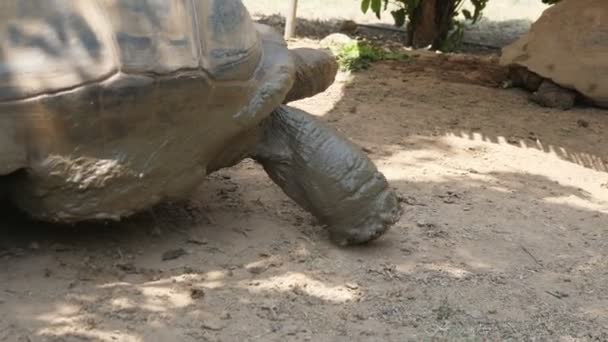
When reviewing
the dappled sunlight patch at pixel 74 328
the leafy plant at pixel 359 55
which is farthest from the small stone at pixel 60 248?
the leafy plant at pixel 359 55

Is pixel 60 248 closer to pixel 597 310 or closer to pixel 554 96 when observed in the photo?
pixel 597 310

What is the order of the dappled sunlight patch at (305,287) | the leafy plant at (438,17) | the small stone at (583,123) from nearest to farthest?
1. the dappled sunlight patch at (305,287)
2. the small stone at (583,123)
3. the leafy plant at (438,17)

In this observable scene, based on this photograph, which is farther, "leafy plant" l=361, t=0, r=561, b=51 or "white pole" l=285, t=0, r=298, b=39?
"leafy plant" l=361, t=0, r=561, b=51

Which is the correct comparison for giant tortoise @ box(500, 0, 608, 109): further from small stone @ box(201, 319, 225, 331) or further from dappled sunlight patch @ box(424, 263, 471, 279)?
small stone @ box(201, 319, 225, 331)

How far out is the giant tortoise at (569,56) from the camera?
7.18 metres

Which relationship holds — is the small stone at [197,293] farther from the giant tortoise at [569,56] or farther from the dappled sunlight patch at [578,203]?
the giant tortoise at [569,56]

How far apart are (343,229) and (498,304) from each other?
30.4 inches

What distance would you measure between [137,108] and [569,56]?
4807 mm

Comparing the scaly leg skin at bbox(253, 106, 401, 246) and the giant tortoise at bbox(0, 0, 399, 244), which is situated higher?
the giant tortoise at bbox(0, 0, 399, 244)

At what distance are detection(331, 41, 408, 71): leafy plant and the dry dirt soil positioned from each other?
213cm

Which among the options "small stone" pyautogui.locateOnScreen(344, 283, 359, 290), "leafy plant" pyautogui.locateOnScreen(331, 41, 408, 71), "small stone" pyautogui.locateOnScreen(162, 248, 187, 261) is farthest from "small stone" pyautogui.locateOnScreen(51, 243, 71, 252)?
"leafy plant" pyautogui.locateOnScreen(331, 41, 408, 71)

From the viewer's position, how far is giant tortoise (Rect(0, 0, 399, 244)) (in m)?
3.21

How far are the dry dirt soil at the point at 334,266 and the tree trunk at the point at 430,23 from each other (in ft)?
13.0

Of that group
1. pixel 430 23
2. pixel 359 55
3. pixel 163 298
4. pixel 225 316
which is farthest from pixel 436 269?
pixel 430 23
